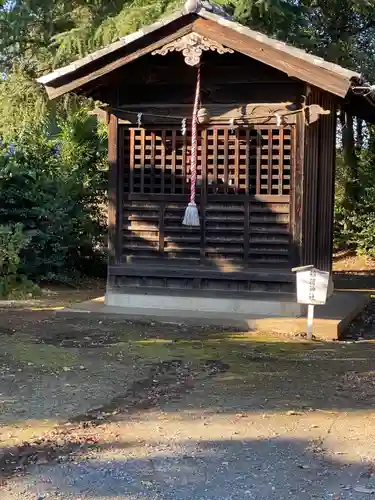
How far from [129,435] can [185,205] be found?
5514 mm

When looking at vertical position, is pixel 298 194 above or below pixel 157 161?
below

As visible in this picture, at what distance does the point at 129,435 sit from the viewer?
191 inches

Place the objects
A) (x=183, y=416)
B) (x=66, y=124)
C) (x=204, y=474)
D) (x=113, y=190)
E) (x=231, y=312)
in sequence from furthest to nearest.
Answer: (x=66, y=124) → (x=113, y=190) → (x=231, y=312) → (x=183, y=416) → (x=204, y=474)

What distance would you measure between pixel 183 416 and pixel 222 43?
17.6ft

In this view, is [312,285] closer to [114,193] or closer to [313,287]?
[313,287]

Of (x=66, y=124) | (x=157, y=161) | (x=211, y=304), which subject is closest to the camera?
(x=211, y=304)

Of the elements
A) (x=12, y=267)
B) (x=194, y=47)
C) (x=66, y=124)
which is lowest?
(x=12, y=267)

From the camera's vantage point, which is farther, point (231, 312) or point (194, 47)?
point (231, 312)

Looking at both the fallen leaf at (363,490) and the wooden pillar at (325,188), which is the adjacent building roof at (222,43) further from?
the fallen leaf at (363,490)

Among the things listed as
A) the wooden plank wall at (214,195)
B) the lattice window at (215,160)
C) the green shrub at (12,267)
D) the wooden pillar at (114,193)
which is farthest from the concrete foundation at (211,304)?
the green shrub at (12,267)

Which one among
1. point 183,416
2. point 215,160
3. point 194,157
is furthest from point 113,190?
point 183,416

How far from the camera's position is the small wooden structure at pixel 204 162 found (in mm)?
9477

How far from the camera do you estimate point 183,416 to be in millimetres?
5285

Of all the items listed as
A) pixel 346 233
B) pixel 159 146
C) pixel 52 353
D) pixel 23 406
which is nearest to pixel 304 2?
pixel 346 233
